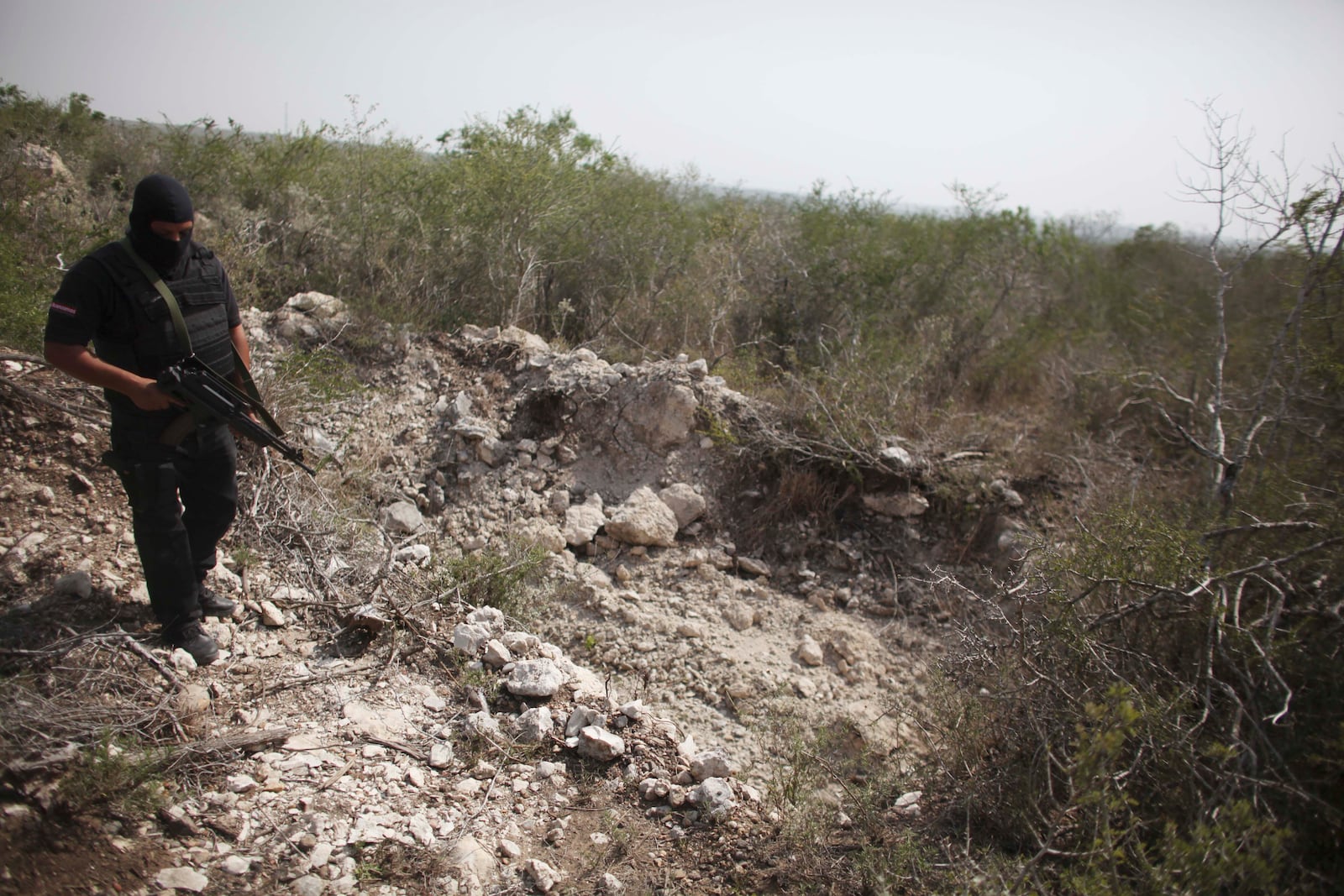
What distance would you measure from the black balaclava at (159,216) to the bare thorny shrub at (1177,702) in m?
2.89

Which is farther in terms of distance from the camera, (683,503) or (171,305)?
(683,503)

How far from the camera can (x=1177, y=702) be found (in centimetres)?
201

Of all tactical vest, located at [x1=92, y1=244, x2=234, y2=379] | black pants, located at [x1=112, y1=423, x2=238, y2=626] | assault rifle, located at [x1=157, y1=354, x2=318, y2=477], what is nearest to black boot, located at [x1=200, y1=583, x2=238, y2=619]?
black pants, located at [x1=112, y1=423, x2=238, y2=626]

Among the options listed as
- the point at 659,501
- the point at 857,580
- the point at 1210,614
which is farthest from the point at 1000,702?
the point at 659,501

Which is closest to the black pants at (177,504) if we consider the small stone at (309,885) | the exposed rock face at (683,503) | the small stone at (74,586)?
the small stone at (74,586)

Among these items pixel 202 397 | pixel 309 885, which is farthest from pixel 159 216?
pixel 309 885

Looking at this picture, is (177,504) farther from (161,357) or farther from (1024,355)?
(1024,355)

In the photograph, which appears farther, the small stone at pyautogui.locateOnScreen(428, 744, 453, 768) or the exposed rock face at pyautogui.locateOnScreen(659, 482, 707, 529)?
the exposed rock face at pyautogui.locateOnScreen(659, 482, 707, 529)

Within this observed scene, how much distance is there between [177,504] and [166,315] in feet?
2.10

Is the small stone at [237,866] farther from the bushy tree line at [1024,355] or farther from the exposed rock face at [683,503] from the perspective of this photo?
the exposed rock face at [683,503]

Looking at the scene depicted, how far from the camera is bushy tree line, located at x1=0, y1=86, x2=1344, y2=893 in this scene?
77.2 inches

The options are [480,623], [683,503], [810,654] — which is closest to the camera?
[480,623]

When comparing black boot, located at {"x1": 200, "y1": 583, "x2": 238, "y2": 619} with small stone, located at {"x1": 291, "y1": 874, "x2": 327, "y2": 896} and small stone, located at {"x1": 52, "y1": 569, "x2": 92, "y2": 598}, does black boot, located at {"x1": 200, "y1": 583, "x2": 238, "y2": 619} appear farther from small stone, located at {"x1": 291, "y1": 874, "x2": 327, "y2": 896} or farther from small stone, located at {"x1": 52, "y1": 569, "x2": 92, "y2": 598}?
small stone, located at {"x1": 291, "y1": 874, "x2": 327, "y2": 896}

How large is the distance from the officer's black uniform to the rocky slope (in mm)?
318
